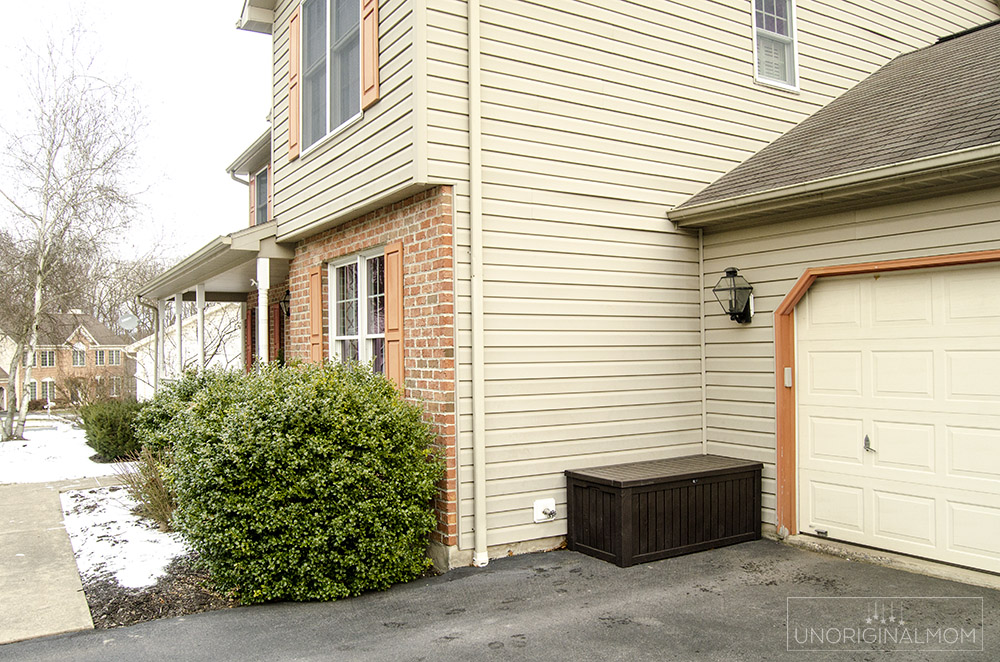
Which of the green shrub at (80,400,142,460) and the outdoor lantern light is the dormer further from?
the green shrub at (80,400,142,460)

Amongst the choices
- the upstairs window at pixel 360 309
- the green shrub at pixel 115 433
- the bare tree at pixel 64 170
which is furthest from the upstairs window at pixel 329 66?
the bare tree at pixel 64 170

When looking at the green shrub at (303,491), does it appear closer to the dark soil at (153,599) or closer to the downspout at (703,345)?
the dark soil at (153,599)

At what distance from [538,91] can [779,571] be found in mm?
4048

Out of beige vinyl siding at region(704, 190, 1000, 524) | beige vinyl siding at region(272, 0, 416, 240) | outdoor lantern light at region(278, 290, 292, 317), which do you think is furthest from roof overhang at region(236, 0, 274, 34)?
beige vinyl siding at region(704, 190, 1000, 524)

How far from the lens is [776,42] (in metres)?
7.56

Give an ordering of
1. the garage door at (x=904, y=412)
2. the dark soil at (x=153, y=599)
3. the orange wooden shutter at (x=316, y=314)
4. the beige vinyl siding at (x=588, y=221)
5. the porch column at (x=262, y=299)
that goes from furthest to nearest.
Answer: the porch column at (x=262, y=299) < the orange wooden shutter at (x=316, y=314) < the beige vinyl siding at (x=588, y=221) < the garage door at (x=904, y=412) < the dark soil at (x=153, y=599)

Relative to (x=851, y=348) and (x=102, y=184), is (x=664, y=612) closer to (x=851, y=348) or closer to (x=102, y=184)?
(x=851, y=348)

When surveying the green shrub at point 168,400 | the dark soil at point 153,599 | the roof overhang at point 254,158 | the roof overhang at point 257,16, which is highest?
the roof overhang at point 257,16

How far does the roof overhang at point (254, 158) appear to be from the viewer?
1187cm

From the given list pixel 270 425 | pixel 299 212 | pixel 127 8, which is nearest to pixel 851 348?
pixel 270 425

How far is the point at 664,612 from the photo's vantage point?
14.6ft

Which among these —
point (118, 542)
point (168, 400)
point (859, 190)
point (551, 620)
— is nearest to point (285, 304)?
point (168, 400)

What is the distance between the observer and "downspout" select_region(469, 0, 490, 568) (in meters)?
5.44

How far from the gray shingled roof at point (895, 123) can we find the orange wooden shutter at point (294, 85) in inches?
162
